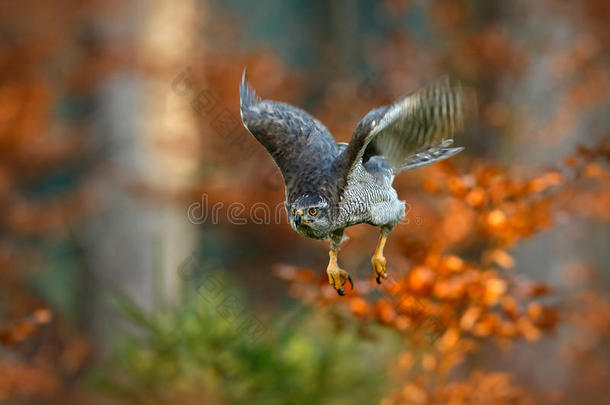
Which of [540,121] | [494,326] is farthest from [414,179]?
[494,326]

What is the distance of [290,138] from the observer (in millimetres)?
1701

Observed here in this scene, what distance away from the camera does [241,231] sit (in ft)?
28.2

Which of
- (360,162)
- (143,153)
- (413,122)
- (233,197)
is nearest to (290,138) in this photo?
(360,162)

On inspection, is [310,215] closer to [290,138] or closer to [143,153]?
[290,138]

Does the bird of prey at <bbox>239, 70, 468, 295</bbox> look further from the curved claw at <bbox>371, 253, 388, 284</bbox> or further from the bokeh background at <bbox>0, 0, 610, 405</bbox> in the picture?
the bokeh background at <bbox>0, 0, 610, 405</bbox>

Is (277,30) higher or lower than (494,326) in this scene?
higher

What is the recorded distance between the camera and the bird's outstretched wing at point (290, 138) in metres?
1.55

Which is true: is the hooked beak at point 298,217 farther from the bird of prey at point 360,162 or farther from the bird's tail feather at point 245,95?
the bird's tail feather at point 245,95

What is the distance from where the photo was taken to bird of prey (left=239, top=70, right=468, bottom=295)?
1.33 m

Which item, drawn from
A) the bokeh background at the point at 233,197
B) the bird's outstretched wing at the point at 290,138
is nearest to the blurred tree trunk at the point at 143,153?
the bokeh background at the point at 233,197

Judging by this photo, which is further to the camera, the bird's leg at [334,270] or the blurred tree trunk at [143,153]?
the blurred tree trunk at [143,153]

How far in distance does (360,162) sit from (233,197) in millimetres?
5082

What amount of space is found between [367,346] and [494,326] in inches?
146

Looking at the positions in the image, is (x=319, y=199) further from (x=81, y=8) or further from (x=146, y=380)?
(x=81, y=8)
